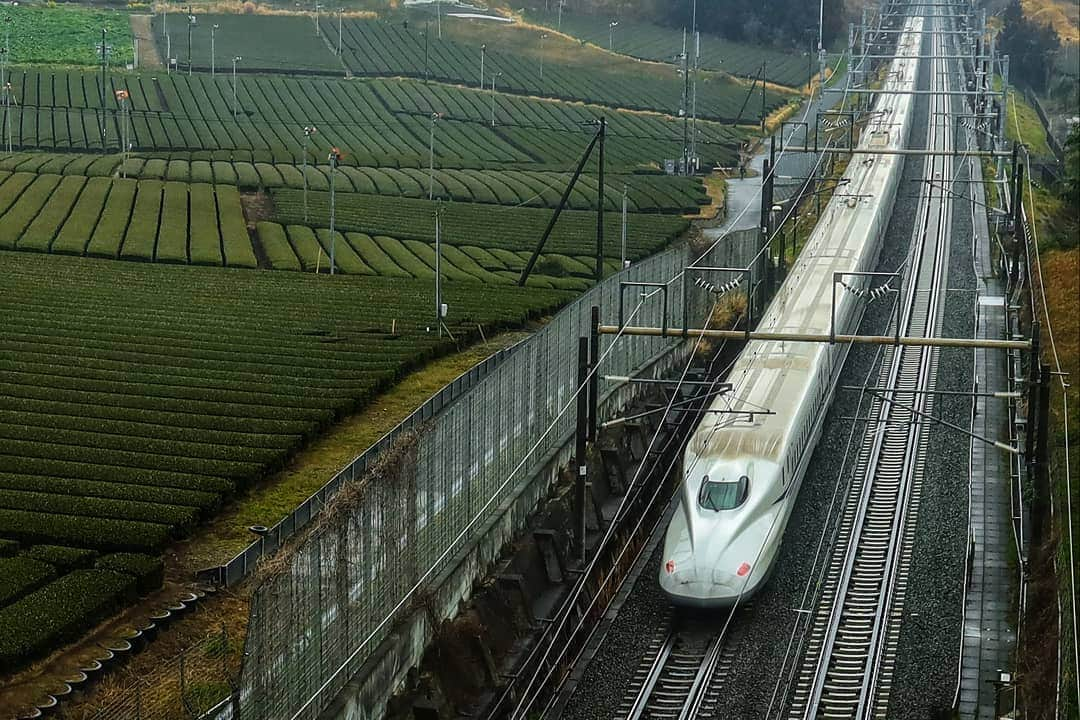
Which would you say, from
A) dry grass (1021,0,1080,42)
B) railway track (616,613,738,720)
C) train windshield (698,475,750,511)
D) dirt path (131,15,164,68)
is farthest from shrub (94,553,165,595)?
dry grass (1021,0,1080,42)

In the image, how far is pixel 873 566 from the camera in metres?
31.1

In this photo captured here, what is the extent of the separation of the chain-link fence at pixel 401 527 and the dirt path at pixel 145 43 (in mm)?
87725

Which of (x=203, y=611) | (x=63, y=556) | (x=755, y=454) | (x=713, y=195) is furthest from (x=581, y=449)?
(x=713, y=195)

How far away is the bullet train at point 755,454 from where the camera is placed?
1077 inches

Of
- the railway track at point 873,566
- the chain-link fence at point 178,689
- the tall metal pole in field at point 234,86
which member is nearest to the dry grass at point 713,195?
the railway track at point 873,566

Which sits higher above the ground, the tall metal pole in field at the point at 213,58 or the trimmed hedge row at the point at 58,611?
the tall metal pole in field at the point at 213,58

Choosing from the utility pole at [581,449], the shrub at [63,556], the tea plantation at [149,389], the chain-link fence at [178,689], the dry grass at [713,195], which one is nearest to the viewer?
the chain-link fence at [178,689]

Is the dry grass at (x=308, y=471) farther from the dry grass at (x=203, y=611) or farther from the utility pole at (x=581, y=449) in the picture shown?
the utility pole at (x=581, y=449)

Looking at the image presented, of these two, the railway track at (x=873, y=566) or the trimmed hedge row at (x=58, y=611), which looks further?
the railway track at (x=873, y=566)

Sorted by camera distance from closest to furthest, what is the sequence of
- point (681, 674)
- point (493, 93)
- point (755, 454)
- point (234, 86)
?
point (681, 674) < point (755, 454) < point (234, 86) < point (493, 93)

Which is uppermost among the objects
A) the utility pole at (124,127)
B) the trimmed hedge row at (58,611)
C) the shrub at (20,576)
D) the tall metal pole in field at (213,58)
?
the tall metal pole in field at (213,58)

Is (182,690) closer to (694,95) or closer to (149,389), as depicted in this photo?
(149,389)

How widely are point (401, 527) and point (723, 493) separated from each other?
21.9 ft

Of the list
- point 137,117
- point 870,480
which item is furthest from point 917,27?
point 870,480
